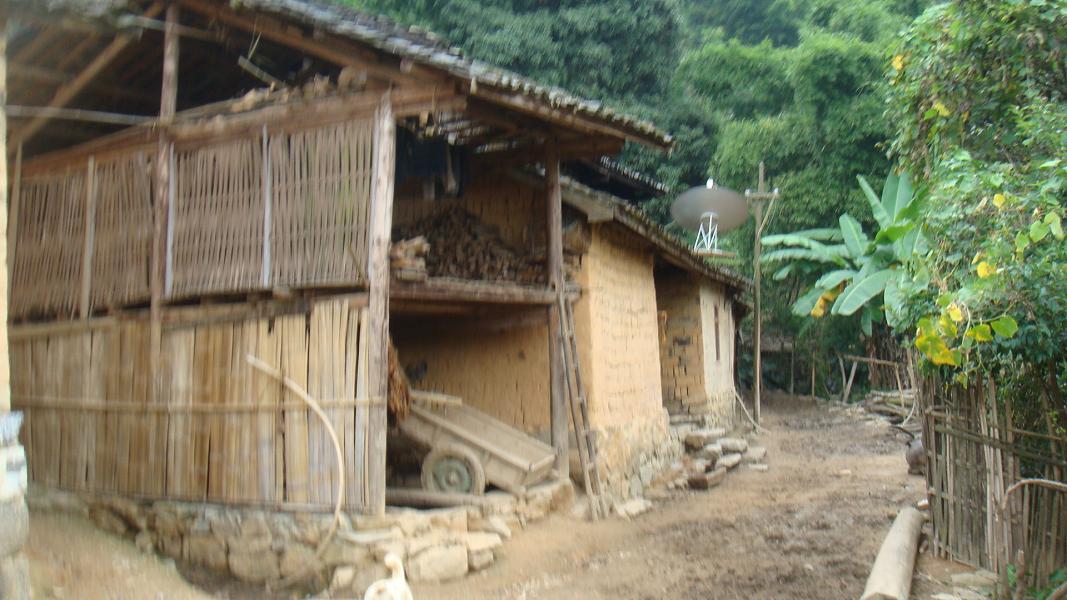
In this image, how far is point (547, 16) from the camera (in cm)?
1916

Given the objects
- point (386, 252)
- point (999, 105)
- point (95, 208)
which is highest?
point (999, 105)

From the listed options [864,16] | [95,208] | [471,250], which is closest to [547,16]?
[864,16]

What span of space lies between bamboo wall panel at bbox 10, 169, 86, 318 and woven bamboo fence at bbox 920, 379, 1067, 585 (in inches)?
306

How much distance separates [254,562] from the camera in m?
6.39

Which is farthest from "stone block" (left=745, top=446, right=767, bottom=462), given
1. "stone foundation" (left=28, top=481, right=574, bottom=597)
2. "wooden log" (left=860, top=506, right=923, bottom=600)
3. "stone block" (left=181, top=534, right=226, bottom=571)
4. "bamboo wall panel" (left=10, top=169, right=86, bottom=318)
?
"bamboo wall panel" (left=10, top=169, right=86, bottom=318)

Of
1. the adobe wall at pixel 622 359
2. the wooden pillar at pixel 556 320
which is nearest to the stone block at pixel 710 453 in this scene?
the adobe wall at pixel 622 359

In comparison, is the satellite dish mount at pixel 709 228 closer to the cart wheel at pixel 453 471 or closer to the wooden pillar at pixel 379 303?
the cart wheel at pixel 453 471

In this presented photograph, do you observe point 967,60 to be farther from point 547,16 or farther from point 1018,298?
point 547,16

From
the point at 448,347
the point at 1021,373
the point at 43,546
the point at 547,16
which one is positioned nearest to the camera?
the point at 1021,373

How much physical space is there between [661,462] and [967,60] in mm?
6252

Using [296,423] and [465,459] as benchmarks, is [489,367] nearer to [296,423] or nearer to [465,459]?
[465,459]

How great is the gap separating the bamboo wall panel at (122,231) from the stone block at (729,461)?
7621mm

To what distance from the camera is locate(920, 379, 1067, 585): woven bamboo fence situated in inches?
202

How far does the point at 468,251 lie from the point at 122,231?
3.32 metres
